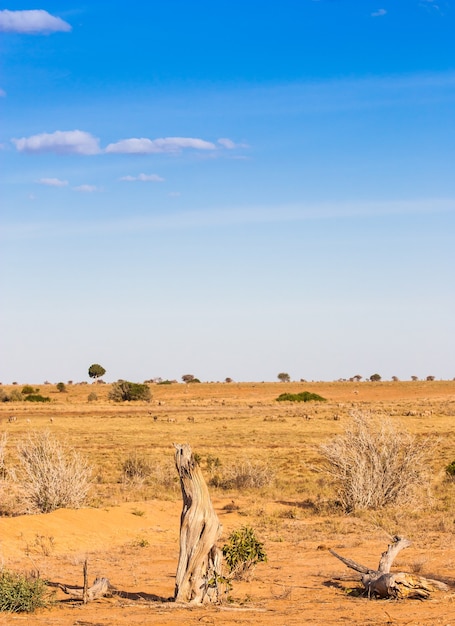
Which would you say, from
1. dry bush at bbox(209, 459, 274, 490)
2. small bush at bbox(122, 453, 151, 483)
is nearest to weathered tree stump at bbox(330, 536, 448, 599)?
dry bush at bbox(209, 459, 274, 490)

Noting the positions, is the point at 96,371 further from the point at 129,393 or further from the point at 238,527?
the point at 238,527

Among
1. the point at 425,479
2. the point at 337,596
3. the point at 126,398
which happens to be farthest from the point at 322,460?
the point at 126,398

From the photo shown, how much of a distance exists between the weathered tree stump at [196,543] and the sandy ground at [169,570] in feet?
0.84

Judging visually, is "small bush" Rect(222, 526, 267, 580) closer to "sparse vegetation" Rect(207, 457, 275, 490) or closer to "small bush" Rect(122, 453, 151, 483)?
"sparse vegetation" Rect(207, 457, 275, 490)

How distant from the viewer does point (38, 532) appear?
1440cm

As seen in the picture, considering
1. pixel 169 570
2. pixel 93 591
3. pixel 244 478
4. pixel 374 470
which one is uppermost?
pixel 374 470

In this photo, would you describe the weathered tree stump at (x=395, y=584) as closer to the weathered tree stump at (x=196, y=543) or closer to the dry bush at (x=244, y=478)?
the weathered tree stump at (x=196, y=543)

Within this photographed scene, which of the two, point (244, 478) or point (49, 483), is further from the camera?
point (244, 478)

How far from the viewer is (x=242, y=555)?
11.1 meters

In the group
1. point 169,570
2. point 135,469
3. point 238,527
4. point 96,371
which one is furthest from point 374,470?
point 96,371

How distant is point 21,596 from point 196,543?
2078 millimetres

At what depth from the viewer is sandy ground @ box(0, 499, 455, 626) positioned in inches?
355

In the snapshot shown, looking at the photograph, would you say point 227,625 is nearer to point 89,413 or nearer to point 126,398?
point 89,413

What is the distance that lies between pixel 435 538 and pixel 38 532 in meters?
7.02
